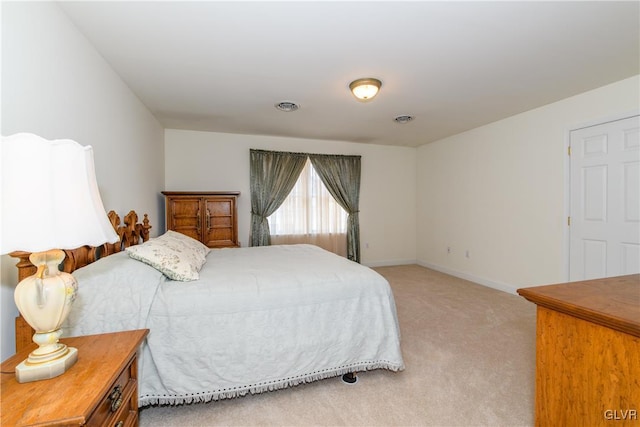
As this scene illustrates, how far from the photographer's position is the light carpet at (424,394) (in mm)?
1591

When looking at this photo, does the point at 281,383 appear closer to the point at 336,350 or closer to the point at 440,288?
the point at 336,350

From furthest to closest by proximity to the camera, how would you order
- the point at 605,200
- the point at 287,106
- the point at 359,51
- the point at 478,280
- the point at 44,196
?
the point at 478,280 → the point at 287,106 → the point at 605,200 → the point at 359,51 → the point at 44,196

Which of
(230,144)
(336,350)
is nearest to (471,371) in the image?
(336,350)

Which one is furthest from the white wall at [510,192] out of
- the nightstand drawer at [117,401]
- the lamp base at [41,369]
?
the lamp base at [41,369]

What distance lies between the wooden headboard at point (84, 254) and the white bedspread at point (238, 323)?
144 mm

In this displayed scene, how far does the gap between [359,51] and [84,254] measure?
2.29 m

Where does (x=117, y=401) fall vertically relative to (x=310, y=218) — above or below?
below

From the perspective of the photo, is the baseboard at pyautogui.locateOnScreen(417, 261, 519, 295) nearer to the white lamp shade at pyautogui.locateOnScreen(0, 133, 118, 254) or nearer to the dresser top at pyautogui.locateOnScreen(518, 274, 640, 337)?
the dresser top at pyautogui.locateOnScreen(518, 274, 640, 337)

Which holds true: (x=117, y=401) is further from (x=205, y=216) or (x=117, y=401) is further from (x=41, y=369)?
(x=205, y=216)

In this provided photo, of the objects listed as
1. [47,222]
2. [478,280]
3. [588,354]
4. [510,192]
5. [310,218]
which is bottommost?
[478,280]

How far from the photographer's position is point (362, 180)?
5344 mm

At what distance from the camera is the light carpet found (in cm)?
159

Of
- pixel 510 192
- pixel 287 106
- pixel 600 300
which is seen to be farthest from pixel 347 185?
pixel 600 300

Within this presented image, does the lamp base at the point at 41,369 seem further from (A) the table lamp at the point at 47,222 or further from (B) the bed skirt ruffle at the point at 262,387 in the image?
(B) the bed skirt ruffle at the point at 262,387
